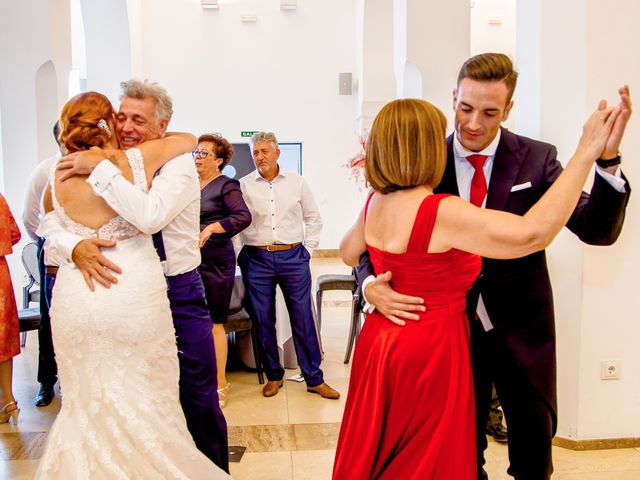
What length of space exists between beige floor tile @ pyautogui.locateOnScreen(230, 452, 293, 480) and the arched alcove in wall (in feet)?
10.9

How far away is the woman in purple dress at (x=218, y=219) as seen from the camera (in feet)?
13.0

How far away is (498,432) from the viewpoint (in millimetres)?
3352

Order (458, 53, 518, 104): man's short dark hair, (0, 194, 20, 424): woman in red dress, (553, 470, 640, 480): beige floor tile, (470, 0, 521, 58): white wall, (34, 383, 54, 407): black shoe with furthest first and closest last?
(470, 0, 521, 58): white wall, (34, 383, 54, 407): black shoe, (0, 194, 20, 424): woman in red dress, (553, 470, 640, 480): beige floor tile, (458, 53, 518, 104): man's short dark hair

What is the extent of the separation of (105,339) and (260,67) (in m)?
10.3

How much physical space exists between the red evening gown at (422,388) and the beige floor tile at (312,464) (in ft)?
4.23

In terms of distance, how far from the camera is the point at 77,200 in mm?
2113

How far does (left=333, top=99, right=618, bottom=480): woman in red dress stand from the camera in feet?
5.32

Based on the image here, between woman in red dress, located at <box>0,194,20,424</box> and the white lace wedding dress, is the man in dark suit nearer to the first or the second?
the white lace wedding dress

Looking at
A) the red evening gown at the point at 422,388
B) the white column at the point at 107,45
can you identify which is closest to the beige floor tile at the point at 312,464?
the red evening gown at the point at 422,388

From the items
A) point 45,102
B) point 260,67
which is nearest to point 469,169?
point 45,102

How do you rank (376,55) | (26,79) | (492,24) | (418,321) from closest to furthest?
(418,321)
(26,79)
(376,55)
(492,24)

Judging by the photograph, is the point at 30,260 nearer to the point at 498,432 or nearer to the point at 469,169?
the point at 498,432

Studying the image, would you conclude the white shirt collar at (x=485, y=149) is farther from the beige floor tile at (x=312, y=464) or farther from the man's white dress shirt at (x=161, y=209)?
the beige floor tile at (x=312, y=464)

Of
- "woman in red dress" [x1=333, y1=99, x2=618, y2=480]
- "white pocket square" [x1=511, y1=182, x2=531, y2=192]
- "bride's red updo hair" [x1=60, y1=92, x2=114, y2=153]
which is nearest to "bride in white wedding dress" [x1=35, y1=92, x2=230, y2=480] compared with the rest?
"bride's red updo hair" [x1=60, y1=92, x2=114, y2=153]
